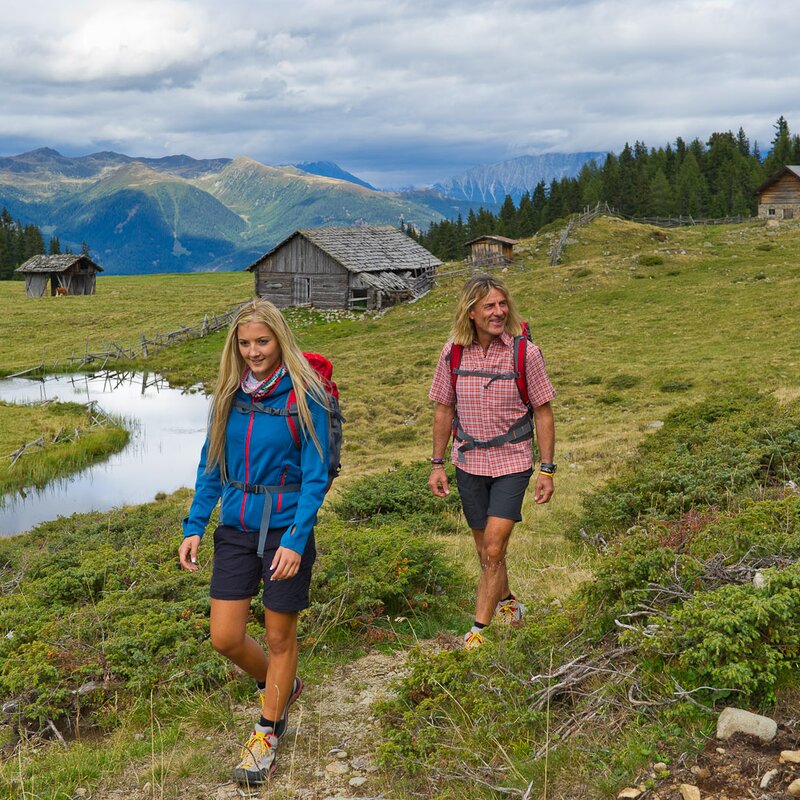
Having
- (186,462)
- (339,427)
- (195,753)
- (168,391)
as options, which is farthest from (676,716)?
(168,391)

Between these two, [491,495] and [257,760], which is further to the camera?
[491,495]

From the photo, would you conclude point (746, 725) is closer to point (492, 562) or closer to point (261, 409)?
point (492, 562)

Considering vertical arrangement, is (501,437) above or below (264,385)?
below

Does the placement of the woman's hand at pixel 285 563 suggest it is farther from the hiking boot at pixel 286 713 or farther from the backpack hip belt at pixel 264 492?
the hiking boot at pixel 286 713

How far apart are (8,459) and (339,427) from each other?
18.9 meters

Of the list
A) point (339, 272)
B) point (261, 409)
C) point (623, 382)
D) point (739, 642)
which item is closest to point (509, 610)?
point (739, 642)

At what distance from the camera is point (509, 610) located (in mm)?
5496

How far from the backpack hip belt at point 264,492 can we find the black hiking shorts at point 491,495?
1.53m

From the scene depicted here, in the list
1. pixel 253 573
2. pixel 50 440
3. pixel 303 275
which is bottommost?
pixel 50 440

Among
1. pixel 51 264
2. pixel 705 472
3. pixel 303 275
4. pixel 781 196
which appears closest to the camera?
pixel 705 472

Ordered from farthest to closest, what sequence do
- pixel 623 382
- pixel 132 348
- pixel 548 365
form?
pixel 132 348, pixel 548 365, pixel 623 382

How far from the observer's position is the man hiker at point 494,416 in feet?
17.0

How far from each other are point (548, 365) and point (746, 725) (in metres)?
22.1

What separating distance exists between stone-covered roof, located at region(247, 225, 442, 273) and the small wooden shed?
3770mm
